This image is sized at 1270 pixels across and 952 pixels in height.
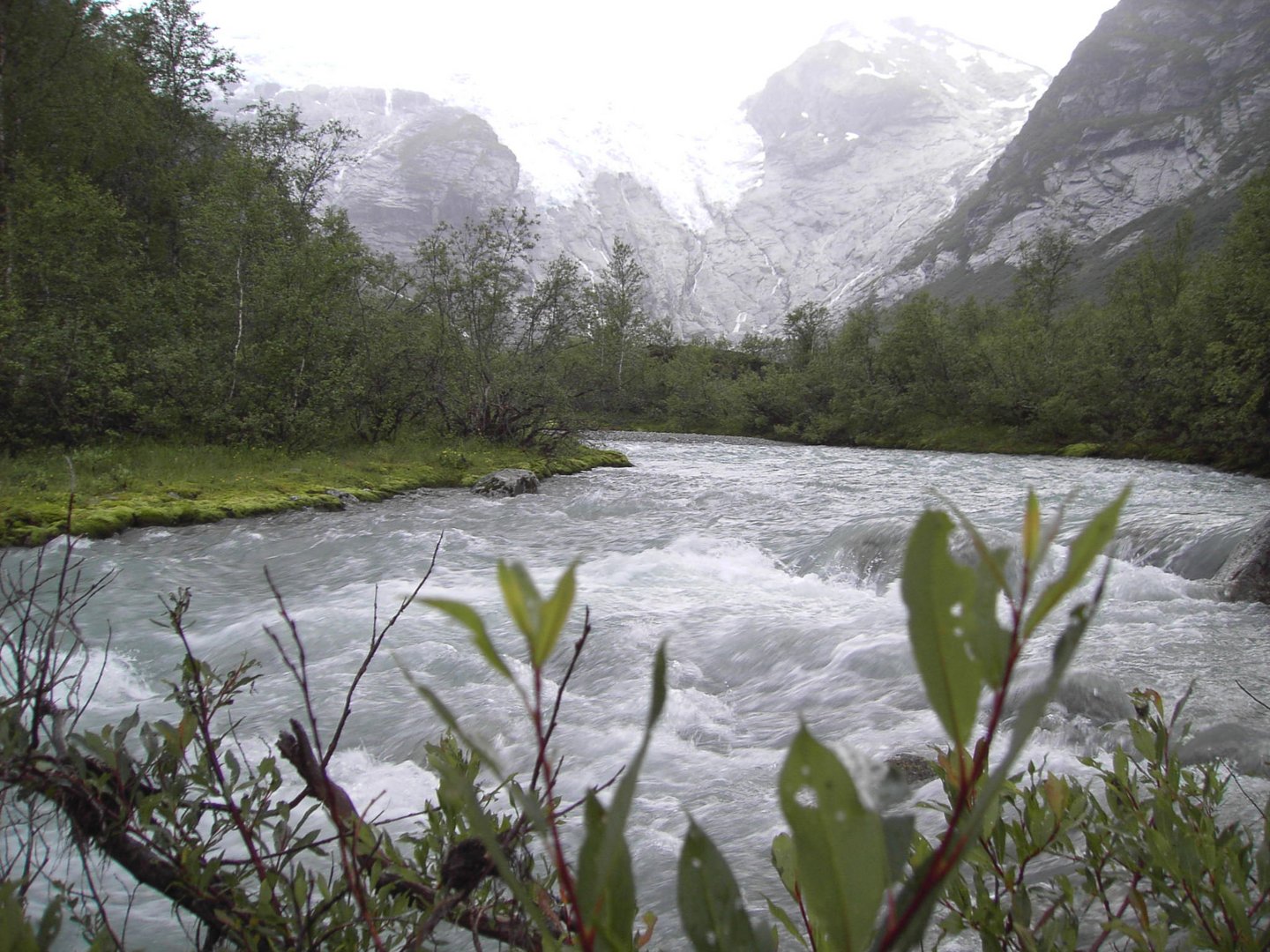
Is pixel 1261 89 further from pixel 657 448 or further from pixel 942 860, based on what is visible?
pixel 942 860

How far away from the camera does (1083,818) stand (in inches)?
67.8

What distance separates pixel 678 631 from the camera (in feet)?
25.0

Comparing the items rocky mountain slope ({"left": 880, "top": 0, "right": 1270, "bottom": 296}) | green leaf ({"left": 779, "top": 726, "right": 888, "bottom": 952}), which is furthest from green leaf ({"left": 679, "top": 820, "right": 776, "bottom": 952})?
rocky mountain slope ({"left": 880, "top": 0, "right": 1270, "bottom": 296})

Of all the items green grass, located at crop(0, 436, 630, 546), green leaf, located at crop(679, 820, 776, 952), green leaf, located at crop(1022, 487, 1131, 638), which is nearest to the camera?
green leaf, located at crop(1022, 487, 1131, 638)

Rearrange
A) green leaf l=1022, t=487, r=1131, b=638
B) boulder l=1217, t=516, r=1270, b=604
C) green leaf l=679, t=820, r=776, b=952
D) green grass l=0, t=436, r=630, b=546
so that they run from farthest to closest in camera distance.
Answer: green grass l=0, t=436, r=630, b=546, boulder l=1217, t=516, r=1270, b=604, green leaf l=679, t=820, r=776, b=952, green leaf l=1022, t=487, r=1131, b=638

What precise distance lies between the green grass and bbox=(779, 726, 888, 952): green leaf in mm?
9227

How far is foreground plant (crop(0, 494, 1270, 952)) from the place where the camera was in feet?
1.28

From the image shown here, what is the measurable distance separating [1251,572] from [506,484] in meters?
13.5

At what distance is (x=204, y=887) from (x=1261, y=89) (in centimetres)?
19810

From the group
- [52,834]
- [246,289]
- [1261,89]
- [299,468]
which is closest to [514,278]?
[246,289]

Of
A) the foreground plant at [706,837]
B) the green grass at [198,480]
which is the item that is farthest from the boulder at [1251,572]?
the green grass at [198,480]

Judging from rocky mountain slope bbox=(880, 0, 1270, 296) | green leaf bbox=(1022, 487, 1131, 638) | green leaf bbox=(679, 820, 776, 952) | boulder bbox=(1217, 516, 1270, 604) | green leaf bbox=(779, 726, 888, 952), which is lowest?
boulder bbox=(1217, 516, 1270, 604)

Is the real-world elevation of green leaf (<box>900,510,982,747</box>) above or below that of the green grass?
above

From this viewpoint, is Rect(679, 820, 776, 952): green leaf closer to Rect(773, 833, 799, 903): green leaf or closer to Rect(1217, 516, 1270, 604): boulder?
Rect(773, 833, 799, 903): green leaf
